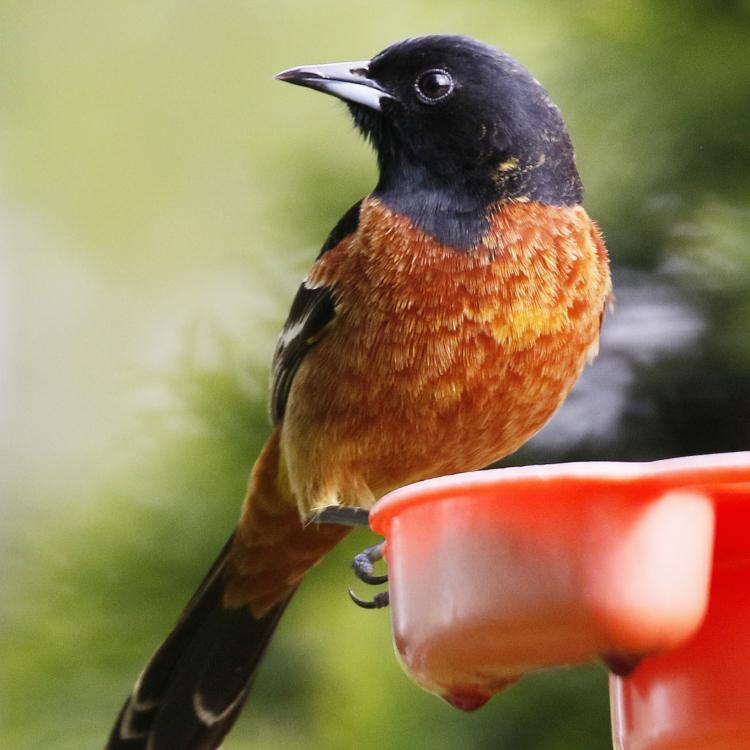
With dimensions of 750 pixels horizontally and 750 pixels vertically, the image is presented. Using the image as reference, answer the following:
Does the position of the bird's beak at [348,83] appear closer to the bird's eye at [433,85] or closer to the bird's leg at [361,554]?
the bird's eye at [433,85]

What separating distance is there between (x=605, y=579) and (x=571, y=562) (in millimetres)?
31

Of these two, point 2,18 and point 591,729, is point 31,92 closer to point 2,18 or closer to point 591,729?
point 2,18

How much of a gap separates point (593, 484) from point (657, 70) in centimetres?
120

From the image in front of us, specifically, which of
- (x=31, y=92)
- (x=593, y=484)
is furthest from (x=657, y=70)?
(x=31, y=92)

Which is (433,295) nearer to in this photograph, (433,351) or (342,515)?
(433,351)

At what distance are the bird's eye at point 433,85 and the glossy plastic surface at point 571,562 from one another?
124cm

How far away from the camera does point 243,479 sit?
2.47 meters

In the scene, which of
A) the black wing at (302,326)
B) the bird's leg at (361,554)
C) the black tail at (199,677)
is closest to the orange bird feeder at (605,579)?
the bird's leg at (361,554)

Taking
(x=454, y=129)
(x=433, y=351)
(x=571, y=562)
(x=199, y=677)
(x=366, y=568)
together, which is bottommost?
(x=571, y=562)

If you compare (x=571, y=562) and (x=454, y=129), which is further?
(x=454, y=129)

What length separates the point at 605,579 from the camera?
3.71 ft

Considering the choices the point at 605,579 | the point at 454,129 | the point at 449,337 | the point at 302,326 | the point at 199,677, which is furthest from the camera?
the point at 199,677

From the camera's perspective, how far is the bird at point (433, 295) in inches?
85.9

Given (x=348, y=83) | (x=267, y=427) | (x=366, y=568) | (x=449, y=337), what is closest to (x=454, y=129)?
(x=348, y=83)
